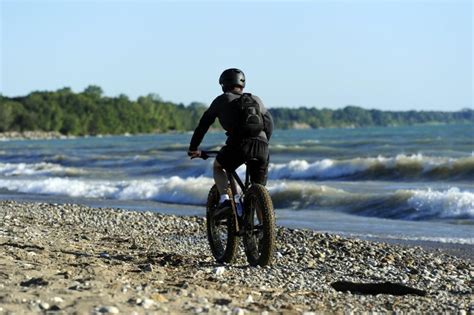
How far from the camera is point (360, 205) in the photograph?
19.8 metres

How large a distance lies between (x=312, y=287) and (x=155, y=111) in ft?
591

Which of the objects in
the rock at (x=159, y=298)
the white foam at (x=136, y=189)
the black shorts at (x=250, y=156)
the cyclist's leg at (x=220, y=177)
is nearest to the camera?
the rock at (x=159, y=298)

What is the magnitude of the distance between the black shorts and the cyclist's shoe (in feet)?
1.24

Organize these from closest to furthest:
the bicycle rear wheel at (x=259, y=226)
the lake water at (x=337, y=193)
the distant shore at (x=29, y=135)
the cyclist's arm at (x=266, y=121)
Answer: the bicycle rear wheel at (x=259, y=226) < the cyclist's arm at (x=266, y=121) < the lake water at (x=337, y=193) < the distant shore at (x=29, y=135)

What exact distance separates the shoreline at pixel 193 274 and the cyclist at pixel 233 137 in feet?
3.20

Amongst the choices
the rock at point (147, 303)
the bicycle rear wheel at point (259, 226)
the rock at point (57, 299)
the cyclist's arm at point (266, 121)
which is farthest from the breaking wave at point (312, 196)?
the rock at point (57, 299)

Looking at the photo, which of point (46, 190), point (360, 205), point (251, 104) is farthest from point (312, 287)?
point (46, 190)

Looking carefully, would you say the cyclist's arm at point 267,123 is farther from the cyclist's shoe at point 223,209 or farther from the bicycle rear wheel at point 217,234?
the bicycle rear wheel at point 217,234

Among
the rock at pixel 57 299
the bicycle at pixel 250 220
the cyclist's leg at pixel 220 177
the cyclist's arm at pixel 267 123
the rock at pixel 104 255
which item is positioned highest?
the cyclist's arm at pixel 267 123

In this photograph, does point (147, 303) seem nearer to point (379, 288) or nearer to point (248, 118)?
point (379, 288)

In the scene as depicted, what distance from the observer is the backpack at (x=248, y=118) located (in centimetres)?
862

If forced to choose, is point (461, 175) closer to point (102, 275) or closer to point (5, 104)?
point (102, 275)

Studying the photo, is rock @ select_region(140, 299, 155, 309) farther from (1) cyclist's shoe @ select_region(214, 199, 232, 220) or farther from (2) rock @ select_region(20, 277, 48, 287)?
(1) cyclist's shoe @ select_region(214, 199, 232, 220)

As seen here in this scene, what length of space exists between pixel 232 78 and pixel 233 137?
68cm
